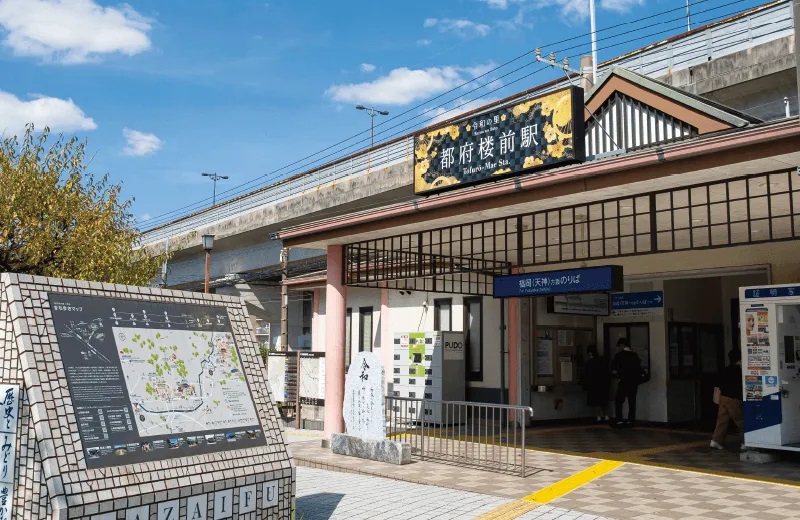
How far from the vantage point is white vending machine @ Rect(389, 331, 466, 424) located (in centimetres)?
1670

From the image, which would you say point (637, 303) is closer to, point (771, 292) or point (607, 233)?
point (607, 233)

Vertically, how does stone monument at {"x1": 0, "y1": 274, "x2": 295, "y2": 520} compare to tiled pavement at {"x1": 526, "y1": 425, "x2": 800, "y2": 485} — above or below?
above

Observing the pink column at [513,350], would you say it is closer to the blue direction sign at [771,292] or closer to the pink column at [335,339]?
the pink column at [335,339]

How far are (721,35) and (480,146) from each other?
6.92 m

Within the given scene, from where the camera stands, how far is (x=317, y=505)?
27.5 ft

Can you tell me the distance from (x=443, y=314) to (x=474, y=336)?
1150mm

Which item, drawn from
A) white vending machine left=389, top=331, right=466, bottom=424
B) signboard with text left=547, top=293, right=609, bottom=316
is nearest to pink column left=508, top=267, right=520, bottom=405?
signboard with text left=547, top=293, right=609, bottom=316

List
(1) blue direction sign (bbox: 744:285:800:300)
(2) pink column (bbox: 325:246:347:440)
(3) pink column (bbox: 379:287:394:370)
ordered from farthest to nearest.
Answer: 1. (3) pink column (bbox: 379:287:394:370)
2. (2) pink column (bbox: 325:246:347:440)
3. (1) blue direction sign (bbox: 744:285:800:300)

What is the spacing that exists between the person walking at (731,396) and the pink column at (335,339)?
627cm

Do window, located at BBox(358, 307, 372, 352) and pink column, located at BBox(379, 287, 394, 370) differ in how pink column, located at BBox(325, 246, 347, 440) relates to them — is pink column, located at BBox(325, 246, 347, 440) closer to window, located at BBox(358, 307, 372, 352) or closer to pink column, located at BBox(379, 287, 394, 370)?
pink column, located at BBox(379, 287, 394, 370)

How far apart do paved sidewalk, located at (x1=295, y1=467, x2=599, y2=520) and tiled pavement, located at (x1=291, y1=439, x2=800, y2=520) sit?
275 mm

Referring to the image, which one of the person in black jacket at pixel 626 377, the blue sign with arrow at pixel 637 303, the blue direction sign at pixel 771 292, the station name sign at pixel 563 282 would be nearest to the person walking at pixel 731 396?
the blue direction sign at pixel 771 292

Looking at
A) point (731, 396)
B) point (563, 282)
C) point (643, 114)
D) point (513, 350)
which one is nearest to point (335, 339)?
point (563, 282)

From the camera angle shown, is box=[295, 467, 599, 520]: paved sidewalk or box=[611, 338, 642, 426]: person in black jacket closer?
box=[295, 467, 599, 520]: paved sidewalk
